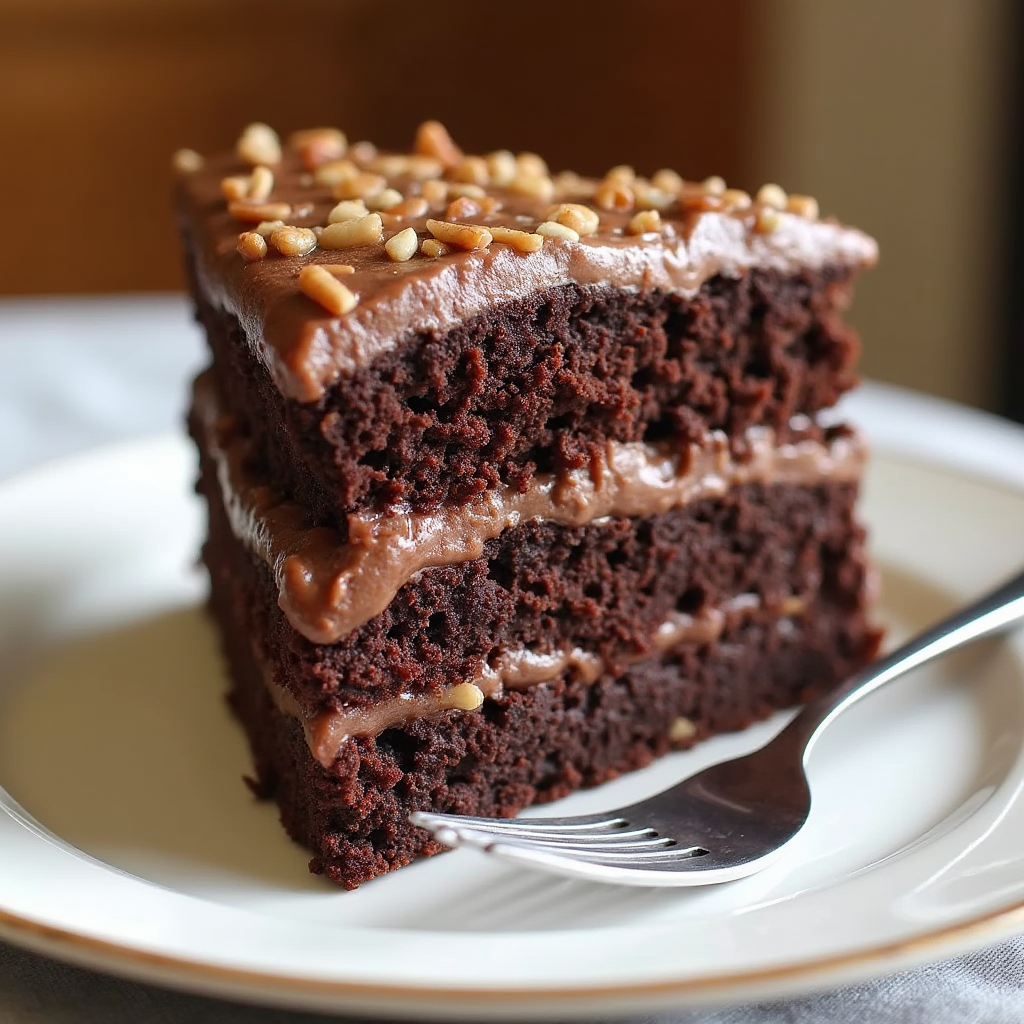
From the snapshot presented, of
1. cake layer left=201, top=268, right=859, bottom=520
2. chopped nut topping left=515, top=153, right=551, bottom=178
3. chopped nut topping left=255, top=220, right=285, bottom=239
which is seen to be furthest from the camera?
chopped nut topping left=515, top=153, right=551, bottom=178

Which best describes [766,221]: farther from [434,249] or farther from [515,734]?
[515,734]

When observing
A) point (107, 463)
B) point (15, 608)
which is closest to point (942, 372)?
point (107, 463)

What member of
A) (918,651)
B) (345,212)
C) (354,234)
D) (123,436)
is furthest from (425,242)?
(123,436)

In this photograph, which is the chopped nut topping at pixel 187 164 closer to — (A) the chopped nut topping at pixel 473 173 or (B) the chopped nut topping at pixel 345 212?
(A) the chopped nut topping at pixel 473 173

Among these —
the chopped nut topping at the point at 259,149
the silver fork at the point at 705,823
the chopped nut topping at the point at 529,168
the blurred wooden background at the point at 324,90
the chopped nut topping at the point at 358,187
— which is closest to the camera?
the silver fork at the point at 705,823

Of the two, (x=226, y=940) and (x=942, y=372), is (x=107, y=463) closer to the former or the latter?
(x=226, y=940)

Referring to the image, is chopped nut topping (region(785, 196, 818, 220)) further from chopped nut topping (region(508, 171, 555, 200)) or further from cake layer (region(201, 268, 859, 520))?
chopped nut topping (region(508, 171, 555, 200))

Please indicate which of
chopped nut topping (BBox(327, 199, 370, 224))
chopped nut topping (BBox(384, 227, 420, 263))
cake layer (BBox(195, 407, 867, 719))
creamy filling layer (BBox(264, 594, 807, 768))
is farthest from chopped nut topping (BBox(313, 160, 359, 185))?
creamy filling layer (BBox(264, 594, 807, 768))

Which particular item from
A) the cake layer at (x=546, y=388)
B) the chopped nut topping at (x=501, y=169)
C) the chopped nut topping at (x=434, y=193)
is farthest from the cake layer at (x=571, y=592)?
the chopped nut topping at (x=501, y=169)
